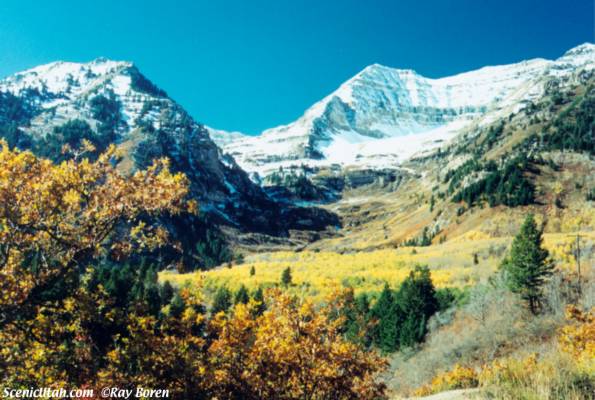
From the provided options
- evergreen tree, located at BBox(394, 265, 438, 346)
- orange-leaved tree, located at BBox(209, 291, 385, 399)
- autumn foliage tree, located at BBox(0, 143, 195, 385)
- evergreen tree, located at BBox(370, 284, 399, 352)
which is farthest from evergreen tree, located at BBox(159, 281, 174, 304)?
orange-leaved tree, located at BBox(209, 291, 385, 399)

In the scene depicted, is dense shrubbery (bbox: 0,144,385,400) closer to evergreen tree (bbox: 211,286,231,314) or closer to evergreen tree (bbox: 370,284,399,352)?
evergreen tree (bbox: 370,284,399,352)

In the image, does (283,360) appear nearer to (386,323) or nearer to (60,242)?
(60,242)

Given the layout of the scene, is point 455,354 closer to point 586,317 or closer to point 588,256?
point 586,317

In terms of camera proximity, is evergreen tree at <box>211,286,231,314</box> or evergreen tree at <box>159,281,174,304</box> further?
evergreen tree at <box>159,281,174,304</box>

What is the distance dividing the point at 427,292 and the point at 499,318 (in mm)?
11790

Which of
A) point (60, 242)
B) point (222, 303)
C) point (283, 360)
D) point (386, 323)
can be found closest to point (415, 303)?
point (386, 323)

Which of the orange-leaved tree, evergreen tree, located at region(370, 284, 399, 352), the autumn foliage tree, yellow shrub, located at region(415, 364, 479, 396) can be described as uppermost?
the autumn foliage tree

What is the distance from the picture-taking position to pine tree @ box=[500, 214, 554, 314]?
31.4 metres

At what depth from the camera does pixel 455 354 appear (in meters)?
28.1

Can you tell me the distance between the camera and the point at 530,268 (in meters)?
31.5

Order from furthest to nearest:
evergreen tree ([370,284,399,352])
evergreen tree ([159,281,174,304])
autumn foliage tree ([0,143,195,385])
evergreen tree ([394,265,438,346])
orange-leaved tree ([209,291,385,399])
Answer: evergreen tree ([159,281,174,304]) → evergreen tree ([370,284,399,352]) → evergreen tree ([394,265,438,346]) → orange-leaved tree ([209,291,385,399]) → autumn foliage tree ([0,143,195,385])

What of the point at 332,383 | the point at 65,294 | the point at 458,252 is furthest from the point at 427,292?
the point at 65,294

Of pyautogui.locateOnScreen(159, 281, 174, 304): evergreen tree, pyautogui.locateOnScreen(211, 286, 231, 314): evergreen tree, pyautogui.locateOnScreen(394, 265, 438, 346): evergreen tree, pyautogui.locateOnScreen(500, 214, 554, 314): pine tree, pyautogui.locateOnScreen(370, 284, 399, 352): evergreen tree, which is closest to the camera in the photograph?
pyautogui.locateOnScreen(500, 214, 554, 314): pine tree

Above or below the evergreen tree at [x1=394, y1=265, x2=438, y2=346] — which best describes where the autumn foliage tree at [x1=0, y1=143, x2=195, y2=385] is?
above
